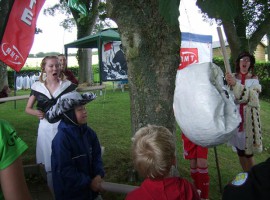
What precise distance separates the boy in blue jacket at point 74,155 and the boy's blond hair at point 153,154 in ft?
2.71

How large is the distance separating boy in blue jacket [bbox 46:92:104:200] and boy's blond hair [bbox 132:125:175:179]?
83 centimetres

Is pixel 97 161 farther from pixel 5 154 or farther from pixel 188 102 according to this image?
pixel 5 154

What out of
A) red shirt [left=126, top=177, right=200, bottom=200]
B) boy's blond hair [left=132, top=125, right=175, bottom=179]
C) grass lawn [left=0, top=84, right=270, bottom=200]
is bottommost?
grass lawn [left=0, top=84, right=270, bottom=200]

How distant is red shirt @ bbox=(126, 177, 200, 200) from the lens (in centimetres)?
187

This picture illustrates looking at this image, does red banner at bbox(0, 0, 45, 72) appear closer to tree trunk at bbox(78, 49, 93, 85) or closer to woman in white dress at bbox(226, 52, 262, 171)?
woman in white dress at bbox(226, 52, 262, 171)

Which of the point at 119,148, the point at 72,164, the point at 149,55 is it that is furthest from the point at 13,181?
the point at 119,148

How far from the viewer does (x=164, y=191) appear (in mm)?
1879

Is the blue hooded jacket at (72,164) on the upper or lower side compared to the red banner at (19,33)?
lower

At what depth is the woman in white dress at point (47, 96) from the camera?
3.75 metres

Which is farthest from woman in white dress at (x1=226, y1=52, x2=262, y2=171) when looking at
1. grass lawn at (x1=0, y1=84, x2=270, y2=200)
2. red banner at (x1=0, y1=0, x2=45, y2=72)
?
red banner at (x1=0, y1=0, x2=45, y2=72)

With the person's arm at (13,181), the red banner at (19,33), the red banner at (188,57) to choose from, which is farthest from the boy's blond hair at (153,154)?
the red banner at (188,57)

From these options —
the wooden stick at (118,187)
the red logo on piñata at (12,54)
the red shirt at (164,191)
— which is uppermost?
the red logo on piñata at (12,54)

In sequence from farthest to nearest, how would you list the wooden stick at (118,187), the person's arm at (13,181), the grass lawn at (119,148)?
the grass lawn at (119,148), the wooden stick at (118,187), the person's arm at (13,181)

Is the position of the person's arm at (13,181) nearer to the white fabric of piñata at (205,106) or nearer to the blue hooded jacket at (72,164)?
the white fabric of piñata at (205,106)
